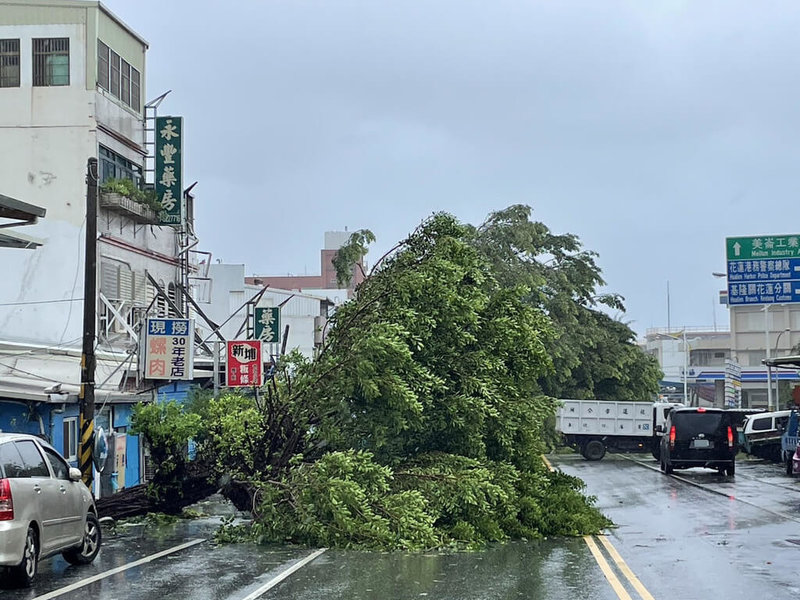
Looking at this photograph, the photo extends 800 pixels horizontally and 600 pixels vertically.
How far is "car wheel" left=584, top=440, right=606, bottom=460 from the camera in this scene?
42281mm

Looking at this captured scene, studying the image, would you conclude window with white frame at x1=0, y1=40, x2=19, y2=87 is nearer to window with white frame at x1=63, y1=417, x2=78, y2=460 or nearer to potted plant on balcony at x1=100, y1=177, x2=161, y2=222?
potted plant on balcony at x1=100, y1=177, x2=161, y2=222

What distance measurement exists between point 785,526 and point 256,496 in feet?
30.0

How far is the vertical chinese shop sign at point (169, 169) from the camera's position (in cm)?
2992

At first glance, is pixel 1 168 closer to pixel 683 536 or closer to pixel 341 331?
pixel 341 331

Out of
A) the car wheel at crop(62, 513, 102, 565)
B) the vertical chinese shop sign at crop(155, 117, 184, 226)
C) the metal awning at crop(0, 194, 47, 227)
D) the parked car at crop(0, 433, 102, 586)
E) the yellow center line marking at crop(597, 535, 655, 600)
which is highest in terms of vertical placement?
the vertical chinese shop sign at crop(155, 117, 184, 226)

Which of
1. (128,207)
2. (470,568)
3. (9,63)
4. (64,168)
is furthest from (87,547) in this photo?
(9,63)

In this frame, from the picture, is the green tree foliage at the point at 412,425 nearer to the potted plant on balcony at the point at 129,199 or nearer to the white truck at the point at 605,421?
the potted plant on balcony at the point at 129,199

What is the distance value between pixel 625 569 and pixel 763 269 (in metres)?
31.9

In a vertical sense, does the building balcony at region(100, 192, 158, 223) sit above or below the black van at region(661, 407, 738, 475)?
above

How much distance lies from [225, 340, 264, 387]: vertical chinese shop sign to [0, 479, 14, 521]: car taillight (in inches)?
739

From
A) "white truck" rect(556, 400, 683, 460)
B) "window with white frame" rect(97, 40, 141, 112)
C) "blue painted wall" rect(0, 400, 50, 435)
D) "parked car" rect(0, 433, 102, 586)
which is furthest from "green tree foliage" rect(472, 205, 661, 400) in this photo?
"parked car" rect(0, 433, 102, 586)

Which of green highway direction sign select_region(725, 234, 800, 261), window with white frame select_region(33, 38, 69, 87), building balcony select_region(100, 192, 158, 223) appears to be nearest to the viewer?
building balcony select_region(100, 192, 158, 223)

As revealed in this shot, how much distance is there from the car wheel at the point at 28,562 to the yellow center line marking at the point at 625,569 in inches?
259

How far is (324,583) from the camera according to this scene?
40.0 feet
